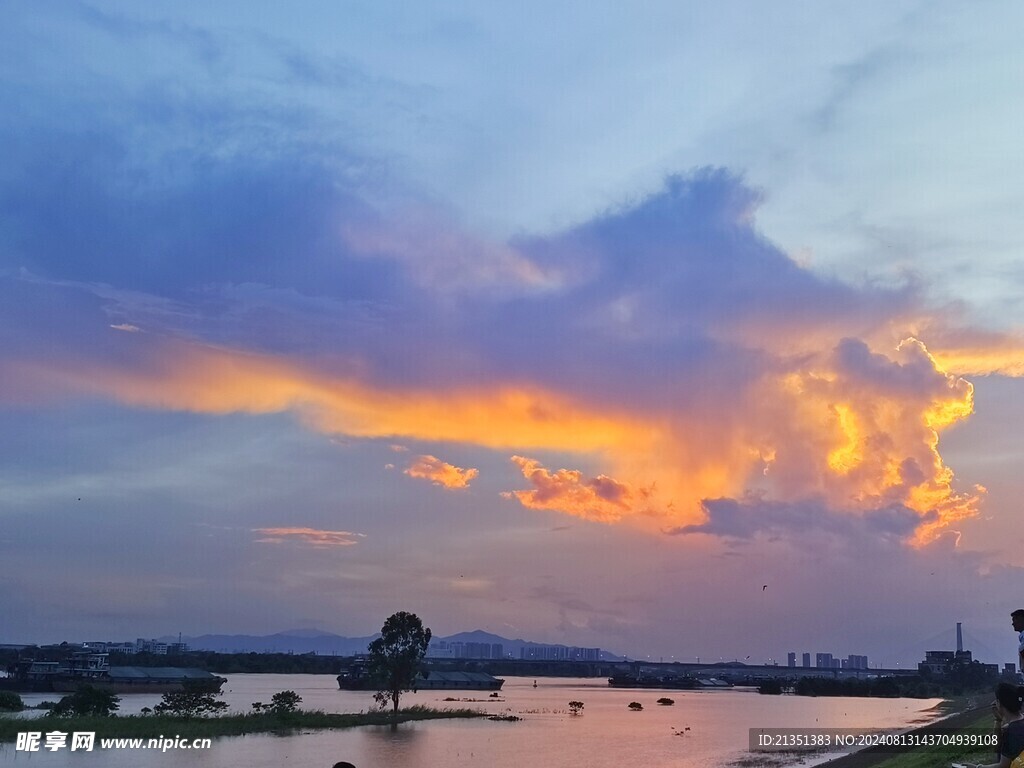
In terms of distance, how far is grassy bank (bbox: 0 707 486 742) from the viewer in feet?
226

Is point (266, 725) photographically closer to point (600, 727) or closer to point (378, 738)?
point (378, 738)

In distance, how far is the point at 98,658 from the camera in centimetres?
15900

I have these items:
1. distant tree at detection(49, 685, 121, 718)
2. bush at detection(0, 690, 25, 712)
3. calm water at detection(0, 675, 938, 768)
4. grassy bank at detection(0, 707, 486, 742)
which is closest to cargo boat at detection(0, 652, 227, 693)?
calm water at detection(0, 675, 938, 768)

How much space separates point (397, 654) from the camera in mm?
103250

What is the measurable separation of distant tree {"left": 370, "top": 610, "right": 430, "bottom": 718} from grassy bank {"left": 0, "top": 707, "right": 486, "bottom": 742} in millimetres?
9241

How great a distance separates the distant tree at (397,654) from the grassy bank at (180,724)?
364 inches

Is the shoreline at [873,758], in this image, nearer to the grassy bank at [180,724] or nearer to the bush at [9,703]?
the grassy bank at [180,724]

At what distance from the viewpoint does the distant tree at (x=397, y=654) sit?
103250 millimetres

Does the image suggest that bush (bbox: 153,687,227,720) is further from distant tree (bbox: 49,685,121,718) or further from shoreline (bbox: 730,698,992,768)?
shoreline (bbox: 730,698,992,768)

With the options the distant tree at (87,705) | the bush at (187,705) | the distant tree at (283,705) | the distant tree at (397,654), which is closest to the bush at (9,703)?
the distant tree at (87,705)

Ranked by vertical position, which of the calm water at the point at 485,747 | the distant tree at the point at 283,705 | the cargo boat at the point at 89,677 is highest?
the distant tree at the point at 283,705

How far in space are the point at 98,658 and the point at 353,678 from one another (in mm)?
52530

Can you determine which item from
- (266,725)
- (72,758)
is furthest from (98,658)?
(72,758)

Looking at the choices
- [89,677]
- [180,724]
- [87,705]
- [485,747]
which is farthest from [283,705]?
[89,677]
